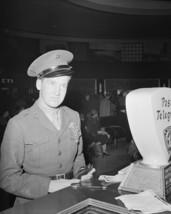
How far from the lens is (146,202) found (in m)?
0.80

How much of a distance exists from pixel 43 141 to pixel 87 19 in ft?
20.4

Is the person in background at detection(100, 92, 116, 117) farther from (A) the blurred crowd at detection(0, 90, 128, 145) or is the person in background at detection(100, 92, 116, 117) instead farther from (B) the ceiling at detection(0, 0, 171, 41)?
(B) the ceiling at detection(0, 0, 171, 41)

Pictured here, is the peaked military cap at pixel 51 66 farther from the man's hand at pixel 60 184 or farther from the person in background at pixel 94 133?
the person in background at pixel 94 133

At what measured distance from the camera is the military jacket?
1031mm

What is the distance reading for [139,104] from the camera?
0.94 metres

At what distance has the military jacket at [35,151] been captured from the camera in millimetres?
1031

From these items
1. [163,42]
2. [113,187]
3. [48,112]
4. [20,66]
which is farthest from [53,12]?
[113,187]

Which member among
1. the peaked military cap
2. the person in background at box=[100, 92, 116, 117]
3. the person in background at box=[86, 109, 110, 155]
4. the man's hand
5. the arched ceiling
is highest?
the arched ceiling

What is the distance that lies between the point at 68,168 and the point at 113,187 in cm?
38

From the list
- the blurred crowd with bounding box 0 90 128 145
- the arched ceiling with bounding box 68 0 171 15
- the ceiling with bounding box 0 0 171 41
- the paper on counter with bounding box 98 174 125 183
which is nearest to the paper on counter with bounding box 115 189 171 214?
the paper on counter with bounding box 98 174 125 183

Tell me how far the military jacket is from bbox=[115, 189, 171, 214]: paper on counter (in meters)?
0.34

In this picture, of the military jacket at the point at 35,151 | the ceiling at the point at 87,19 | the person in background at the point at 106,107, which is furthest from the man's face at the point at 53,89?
the person in background at the point at 106,107

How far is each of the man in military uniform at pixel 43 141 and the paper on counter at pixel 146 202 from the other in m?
0.29

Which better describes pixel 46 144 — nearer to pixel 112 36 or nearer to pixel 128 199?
pixel 128 199
